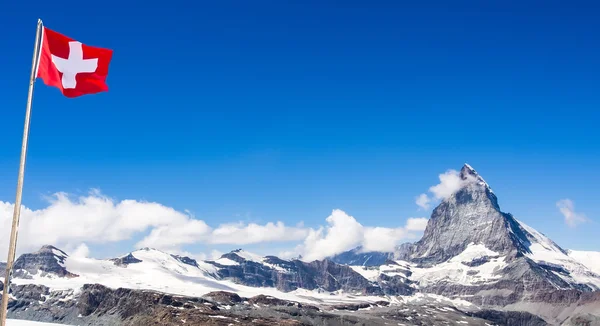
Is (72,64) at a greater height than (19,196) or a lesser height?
greater

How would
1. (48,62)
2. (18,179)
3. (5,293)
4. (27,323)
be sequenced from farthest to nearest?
(27,323)
(48,62)
(18,179)
(5,293)

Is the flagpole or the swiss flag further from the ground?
the swiss flag

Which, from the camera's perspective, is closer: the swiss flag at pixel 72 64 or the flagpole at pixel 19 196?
the flagpole at pixel 19 196

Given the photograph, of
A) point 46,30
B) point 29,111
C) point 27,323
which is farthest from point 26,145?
point 27,323

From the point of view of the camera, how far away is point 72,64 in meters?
38.6

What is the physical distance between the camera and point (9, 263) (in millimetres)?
33469

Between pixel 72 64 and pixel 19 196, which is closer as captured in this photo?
pixel 19 196

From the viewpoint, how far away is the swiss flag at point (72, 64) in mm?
37719

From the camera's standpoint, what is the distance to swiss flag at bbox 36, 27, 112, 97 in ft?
124

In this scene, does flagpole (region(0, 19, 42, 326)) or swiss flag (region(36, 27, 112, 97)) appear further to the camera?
swiss flag (region(36, 27, 112, 97))

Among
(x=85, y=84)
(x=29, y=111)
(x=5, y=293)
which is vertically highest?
(x=85, y=84)

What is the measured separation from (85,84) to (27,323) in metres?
99.8

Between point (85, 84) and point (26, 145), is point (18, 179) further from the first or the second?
point (85, 84)

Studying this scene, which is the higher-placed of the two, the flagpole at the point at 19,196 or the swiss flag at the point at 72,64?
the swiss flag at the point at 72,64
